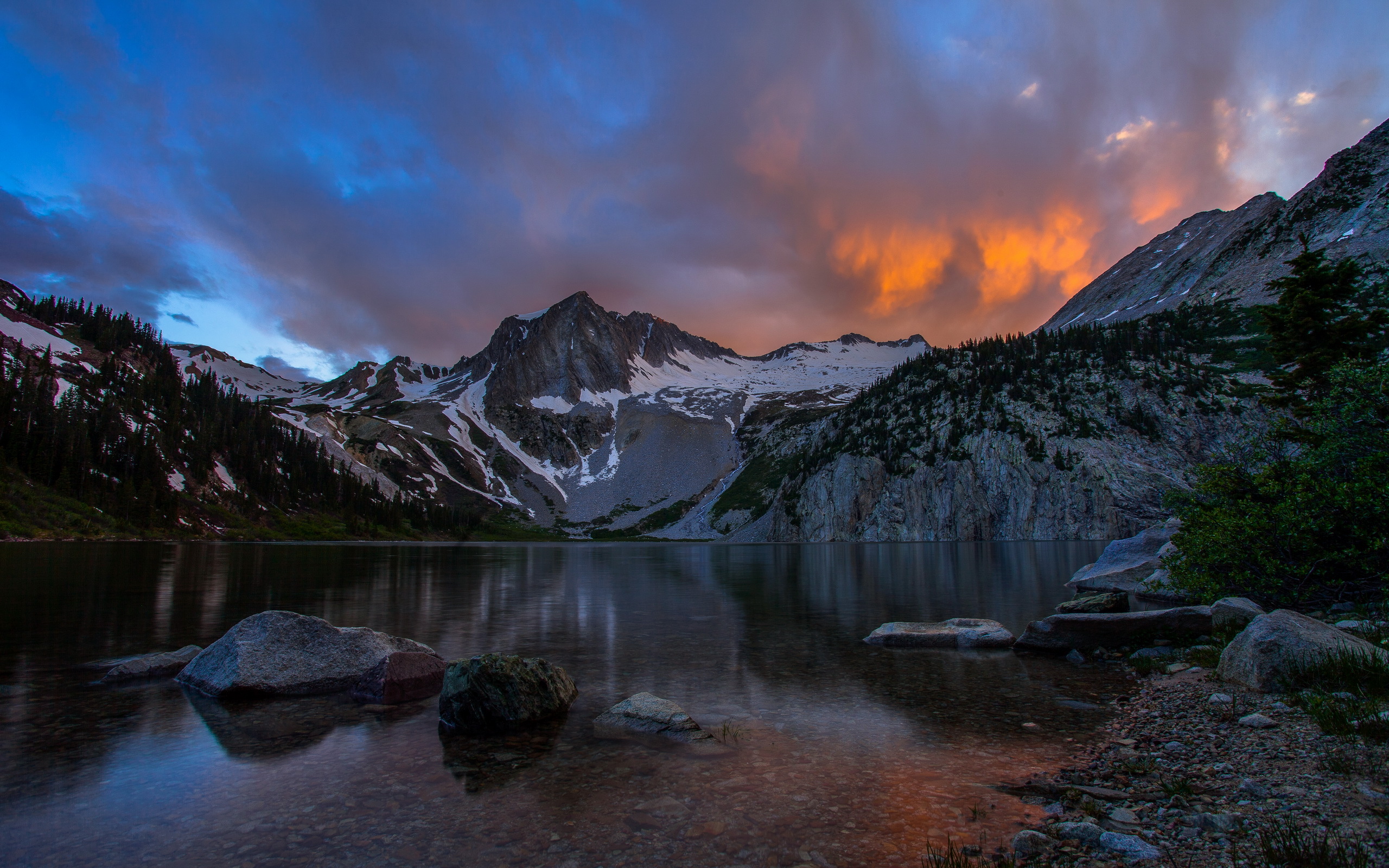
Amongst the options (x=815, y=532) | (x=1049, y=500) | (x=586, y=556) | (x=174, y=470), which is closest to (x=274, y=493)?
(x=174, y=470)

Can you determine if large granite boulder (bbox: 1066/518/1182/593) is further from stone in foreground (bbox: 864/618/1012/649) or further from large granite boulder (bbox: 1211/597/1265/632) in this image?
stone in foreground (bbox: 864/618/1012/649)

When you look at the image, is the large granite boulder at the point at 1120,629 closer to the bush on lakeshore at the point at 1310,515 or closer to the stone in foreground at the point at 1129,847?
the bush on lakeshore at the point at 1310,515

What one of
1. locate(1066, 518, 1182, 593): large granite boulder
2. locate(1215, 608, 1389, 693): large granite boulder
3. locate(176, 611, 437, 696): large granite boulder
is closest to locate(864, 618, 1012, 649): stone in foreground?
locate(1215, 608, 1389, 693): large granite boulder

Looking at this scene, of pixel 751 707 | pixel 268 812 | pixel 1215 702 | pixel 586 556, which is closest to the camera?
pixel 268 812

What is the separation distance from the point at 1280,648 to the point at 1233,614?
296 inches

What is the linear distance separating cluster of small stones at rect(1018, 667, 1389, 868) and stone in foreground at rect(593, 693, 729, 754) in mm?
5681

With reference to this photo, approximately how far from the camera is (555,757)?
36.8 feet

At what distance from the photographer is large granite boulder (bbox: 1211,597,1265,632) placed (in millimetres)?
19078

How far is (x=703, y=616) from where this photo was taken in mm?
30750

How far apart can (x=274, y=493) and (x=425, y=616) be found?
594ft

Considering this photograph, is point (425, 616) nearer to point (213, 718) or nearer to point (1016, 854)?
point (213, 718)

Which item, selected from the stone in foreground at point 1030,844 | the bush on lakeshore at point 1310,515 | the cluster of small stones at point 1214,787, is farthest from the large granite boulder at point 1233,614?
the stone in foreground at point 1030,844

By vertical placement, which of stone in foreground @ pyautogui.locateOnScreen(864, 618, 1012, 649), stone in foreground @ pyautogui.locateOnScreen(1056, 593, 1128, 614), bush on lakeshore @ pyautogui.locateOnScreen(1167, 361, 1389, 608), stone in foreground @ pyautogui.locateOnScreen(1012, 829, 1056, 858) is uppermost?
bush on lakeshore @ pyautogui.locateOnScreen(1167, 361, 1389, 608)

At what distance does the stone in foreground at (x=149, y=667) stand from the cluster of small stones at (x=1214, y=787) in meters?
21.2
